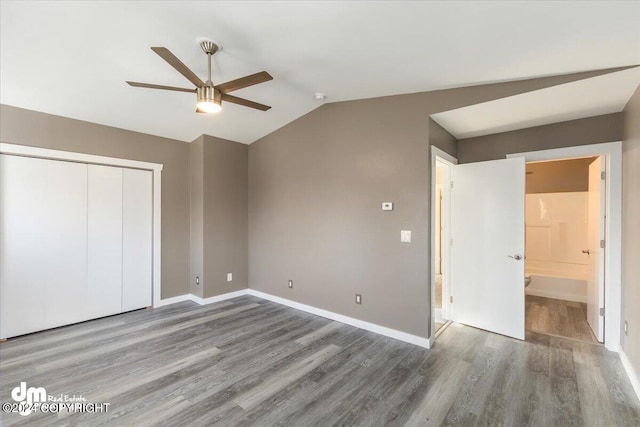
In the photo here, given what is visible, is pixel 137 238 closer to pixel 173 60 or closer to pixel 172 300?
pixel 172 300

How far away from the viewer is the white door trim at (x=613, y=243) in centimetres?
283

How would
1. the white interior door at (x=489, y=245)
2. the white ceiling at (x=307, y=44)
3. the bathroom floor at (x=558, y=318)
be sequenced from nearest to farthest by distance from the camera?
the white ceiling at (x=307, y=44)
the white interior door at (x=489, y=245)
the bathroom floor at (x=558, y=318)

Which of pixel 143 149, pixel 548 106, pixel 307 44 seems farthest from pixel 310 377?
pixel 143 149

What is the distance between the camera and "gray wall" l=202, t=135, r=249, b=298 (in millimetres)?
4496

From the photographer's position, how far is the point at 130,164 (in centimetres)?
406

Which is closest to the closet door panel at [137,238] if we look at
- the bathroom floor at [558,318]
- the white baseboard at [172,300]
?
the white baseboard at [172,300]

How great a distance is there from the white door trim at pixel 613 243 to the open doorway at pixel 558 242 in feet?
2.57

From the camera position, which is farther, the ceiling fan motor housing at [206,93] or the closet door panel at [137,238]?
the closet door panel at [137,238]

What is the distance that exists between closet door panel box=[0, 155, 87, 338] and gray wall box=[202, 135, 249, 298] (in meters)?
1.54

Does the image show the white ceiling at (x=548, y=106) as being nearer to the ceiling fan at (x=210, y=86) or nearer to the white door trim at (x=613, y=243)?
the white door trim at (x=613, y=243)

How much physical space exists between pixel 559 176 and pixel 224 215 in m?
6.13

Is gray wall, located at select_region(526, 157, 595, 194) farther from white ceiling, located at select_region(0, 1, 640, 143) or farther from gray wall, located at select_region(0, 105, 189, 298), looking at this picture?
gray wall, located at select_region(0, 105, 189, 298)

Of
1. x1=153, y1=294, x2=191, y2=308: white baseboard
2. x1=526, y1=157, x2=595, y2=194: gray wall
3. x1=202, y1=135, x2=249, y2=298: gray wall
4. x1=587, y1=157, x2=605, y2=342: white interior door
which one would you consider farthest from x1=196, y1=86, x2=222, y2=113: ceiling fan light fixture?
x1=526, y1=157, x2=595, y2=194: gray wall

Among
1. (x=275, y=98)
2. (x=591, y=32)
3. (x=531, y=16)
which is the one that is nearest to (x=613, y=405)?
(x=591, y=32)
